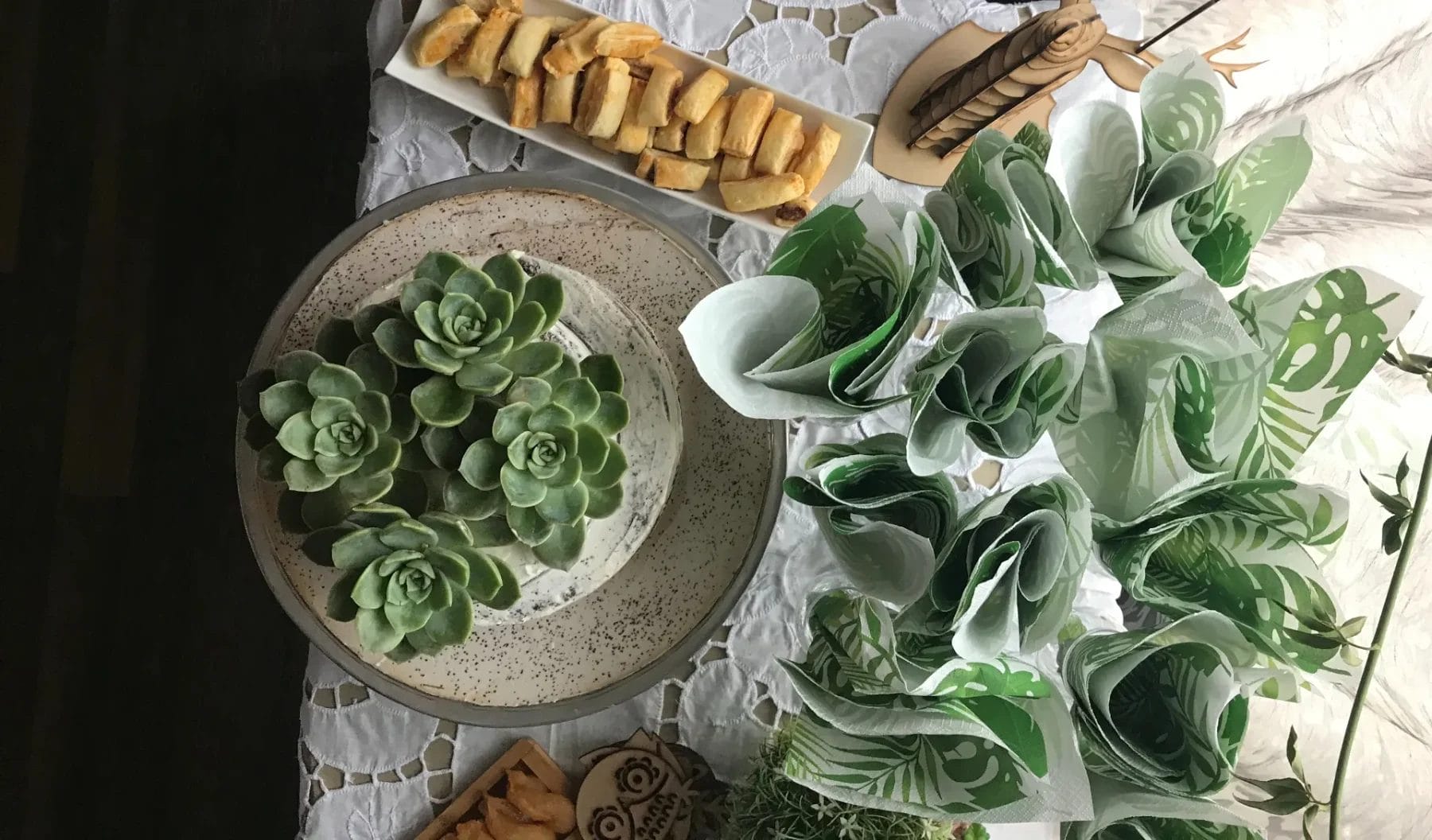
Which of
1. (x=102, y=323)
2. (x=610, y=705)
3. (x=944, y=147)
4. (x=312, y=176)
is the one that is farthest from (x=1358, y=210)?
(x=102, y=323)

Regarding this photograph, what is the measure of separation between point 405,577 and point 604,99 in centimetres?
34

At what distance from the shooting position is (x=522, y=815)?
580mm

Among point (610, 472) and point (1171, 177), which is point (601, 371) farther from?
point (1171, 177)

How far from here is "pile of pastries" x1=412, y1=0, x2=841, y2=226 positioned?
592 mm

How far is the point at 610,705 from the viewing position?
0.55 m

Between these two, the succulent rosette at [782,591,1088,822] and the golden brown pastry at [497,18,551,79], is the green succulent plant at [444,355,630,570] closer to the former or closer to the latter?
the succulent rosette at [782,591,1088,822]

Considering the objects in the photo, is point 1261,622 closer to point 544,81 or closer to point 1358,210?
point 544,81

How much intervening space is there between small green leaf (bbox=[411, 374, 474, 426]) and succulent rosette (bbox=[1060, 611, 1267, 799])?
254mm

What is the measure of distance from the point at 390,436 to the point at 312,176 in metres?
0.77

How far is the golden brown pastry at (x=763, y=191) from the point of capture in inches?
23.3

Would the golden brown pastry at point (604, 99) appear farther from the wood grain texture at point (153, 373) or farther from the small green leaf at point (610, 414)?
the wood grain texture at point (153, 373)

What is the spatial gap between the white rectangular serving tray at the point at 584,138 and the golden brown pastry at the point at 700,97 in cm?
1

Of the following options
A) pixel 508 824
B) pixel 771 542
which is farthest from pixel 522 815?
pixel 771 542

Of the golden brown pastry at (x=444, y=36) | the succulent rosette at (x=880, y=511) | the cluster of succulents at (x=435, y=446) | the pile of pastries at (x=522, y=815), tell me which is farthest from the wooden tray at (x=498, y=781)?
the golden brown pastry at (x=444, y=36)
